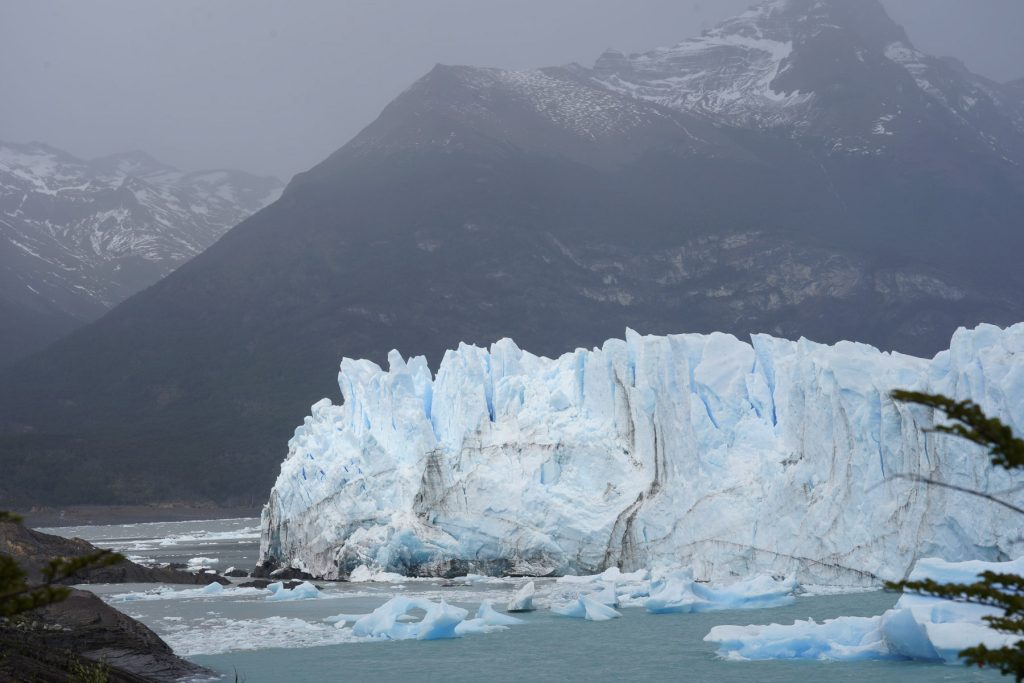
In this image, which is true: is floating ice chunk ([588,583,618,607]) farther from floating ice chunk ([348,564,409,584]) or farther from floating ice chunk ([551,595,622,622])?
floating ice chunk ([348,564,409,584])

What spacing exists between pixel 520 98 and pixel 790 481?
11005cm

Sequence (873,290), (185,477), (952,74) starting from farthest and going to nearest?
(952,74) → (873,290) → (185,477)

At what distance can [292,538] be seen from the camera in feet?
103

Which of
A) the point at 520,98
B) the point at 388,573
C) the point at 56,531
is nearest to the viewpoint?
the point at 388,573

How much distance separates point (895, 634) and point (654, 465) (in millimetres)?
11387

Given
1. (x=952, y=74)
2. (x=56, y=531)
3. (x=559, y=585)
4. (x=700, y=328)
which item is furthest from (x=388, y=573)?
(x=952, y=74)

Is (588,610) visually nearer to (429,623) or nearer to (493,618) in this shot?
(493,618)

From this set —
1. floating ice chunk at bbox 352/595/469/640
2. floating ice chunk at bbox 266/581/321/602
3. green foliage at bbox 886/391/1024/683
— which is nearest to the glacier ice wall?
floating ice chunk at bbox 266/581/321/602

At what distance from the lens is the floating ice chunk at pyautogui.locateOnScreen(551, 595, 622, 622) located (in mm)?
20062

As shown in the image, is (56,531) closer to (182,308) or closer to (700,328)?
(182,308)

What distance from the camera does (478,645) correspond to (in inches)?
701

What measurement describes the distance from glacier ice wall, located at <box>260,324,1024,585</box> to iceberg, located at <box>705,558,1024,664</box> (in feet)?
18.1

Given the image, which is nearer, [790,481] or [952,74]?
[790,481]

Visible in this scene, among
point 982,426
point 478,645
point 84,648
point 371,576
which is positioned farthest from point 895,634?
point 371,576
